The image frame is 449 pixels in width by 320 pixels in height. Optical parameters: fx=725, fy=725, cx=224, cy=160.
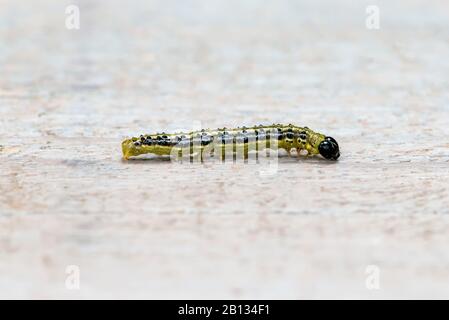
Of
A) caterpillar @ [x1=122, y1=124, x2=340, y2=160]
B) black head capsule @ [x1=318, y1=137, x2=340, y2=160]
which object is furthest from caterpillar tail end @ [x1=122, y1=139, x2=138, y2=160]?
black head capsule @ [x1=318, y1=137, x2=340, y2=160]

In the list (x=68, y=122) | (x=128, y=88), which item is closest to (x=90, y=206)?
(x=68, y=122)

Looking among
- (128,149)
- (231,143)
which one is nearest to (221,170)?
(231,143)

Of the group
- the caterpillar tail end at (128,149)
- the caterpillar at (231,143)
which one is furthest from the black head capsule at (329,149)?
the caterpillar tail end at (128,149)

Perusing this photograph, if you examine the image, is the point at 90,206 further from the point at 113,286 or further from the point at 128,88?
the point at 128,88

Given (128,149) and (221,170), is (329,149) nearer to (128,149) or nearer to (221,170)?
(221,170)

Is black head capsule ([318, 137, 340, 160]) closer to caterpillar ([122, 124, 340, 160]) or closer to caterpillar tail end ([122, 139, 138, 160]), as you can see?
caterpillar ([122, 124, 340, 160])
